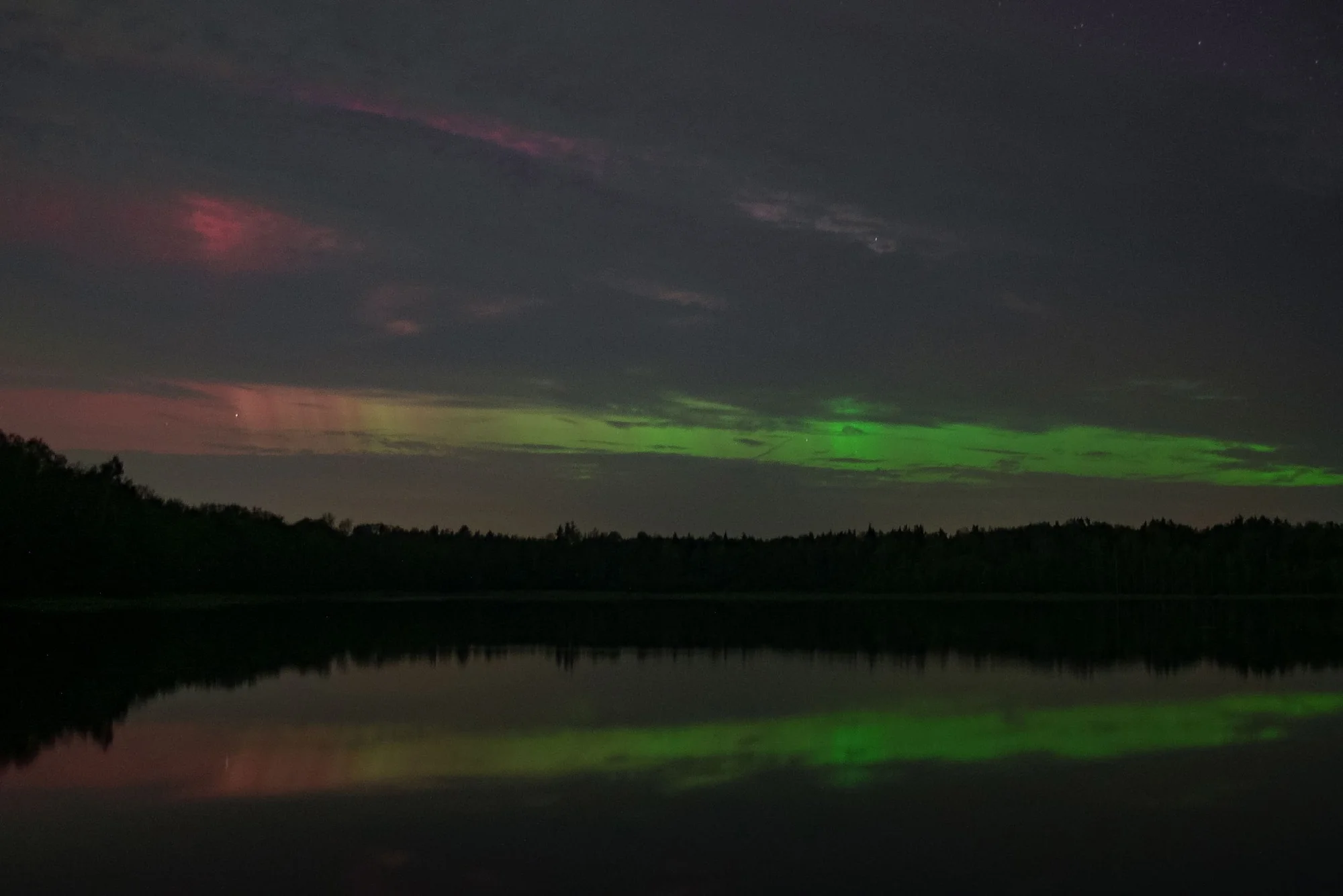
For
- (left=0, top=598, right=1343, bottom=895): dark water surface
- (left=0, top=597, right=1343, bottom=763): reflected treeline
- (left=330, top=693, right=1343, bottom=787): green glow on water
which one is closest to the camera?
(left=0, top=598, right=1343, bottom=895): dark water surface

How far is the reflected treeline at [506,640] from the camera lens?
3728 centimetres

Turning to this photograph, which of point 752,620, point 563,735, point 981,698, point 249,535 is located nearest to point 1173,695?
point 981,698

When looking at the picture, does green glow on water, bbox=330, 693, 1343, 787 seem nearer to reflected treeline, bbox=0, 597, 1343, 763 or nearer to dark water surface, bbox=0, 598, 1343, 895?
dark water surface, bbox=0, 598, 1343, 895

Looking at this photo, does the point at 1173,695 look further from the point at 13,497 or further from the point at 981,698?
the point at 13,497

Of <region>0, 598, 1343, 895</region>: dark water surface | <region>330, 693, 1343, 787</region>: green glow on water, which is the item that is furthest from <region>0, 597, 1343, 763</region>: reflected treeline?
<region>330, 693, 1343, 787</region>: green glow on water

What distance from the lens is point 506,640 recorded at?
65250 mm

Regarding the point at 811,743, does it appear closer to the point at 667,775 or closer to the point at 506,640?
the point at 667,775

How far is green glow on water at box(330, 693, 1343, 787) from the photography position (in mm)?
22266

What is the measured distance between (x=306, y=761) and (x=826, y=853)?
12.0 metres

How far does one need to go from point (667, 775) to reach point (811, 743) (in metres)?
5.03

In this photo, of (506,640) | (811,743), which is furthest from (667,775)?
(506,640)

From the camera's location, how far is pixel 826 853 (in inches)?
618

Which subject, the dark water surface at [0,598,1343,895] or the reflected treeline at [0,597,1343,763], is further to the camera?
the reflected treeline at [0,597,1343,763]

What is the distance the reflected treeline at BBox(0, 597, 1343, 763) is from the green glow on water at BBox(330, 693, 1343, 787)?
7984 mm
